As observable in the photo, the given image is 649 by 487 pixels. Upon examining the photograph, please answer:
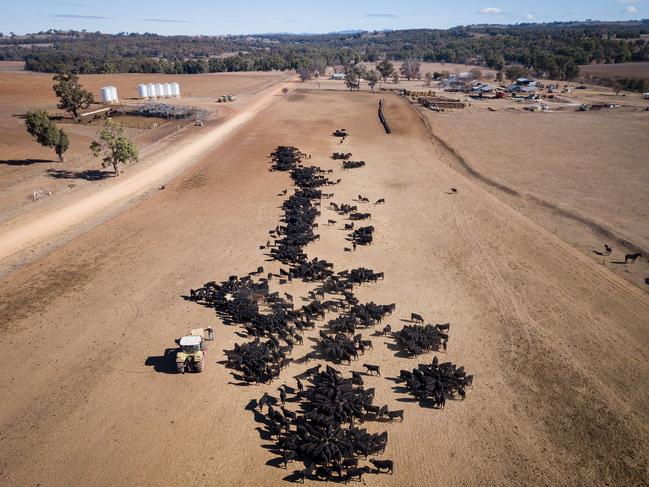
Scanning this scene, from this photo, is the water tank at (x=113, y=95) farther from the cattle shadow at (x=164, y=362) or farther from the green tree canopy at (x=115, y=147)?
the cattle shadow at (x=164, y=362)

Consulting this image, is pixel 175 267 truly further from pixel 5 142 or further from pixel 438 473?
pixel 5 142

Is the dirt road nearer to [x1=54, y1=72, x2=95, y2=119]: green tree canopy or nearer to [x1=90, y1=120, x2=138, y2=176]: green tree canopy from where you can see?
[x1=90, y1=120, x2=138, y2=176]: green tree canopy

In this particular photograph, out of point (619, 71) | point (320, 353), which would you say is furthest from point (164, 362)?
point (619, 71)

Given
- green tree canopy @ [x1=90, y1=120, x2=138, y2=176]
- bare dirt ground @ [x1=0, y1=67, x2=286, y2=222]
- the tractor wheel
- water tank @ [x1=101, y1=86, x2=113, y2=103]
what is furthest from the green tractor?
water tank @ [x1=101, y1=86, x2=113, y2=103]

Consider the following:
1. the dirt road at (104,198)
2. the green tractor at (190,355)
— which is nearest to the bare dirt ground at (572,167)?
the green tractor at (190,355)

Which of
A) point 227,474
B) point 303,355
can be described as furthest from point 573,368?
point 227,474
